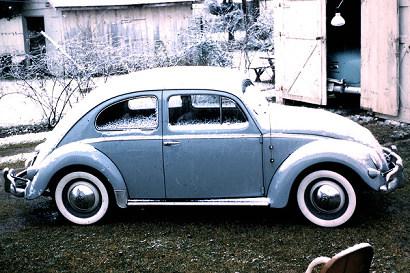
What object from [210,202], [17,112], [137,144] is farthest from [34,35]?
[210,202]

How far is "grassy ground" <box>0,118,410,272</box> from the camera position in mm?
5074

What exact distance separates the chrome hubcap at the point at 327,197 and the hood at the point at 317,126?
0.54 m

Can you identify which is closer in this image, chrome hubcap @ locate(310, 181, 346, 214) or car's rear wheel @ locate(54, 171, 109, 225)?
chrome hubcap @ locate(310, 181, 346, 214)

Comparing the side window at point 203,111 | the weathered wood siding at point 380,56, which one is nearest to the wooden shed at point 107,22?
the weathered wood siding at point 380,56

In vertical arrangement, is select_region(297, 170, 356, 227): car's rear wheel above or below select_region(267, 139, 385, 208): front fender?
below

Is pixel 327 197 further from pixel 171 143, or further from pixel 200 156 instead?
pixel 171 143

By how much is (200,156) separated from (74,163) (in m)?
1.41

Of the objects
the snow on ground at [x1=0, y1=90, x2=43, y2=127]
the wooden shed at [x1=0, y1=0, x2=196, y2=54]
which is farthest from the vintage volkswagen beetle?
the wooden shed at [x1=0, y1=0, x2=196, y2=54]

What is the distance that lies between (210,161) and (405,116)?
5.50 meters

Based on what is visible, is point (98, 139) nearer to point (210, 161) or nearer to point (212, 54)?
point (210, 161)

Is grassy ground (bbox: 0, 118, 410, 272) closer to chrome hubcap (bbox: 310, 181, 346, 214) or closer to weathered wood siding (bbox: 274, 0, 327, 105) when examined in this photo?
chrome hubcap (bbox: 310, 181, 346, 214)

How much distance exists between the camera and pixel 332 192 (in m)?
5.64

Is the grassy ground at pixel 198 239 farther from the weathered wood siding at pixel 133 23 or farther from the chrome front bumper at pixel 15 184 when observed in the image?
the weathered wood siding at pixel 133 23

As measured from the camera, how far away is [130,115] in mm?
6090
